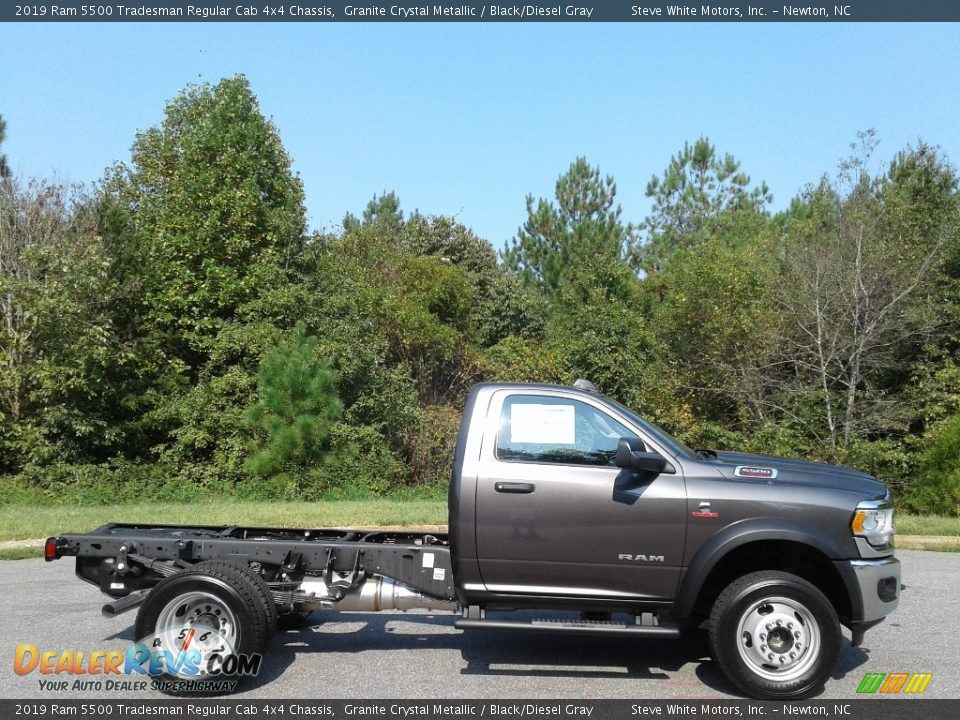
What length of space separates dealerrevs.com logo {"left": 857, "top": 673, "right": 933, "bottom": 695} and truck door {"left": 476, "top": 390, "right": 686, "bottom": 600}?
1.60m

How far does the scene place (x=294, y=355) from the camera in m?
A: 22.1

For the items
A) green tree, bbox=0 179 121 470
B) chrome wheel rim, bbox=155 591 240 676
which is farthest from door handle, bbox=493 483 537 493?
green tree, bbox=0 179 121 470

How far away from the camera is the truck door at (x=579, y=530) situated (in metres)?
6.40

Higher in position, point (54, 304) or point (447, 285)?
point (447, 285)

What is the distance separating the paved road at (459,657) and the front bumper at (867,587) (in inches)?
23.2

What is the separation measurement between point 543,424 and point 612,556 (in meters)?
1.04

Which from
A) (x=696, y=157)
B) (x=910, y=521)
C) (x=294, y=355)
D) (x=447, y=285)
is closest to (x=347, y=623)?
(x=910, y=521)

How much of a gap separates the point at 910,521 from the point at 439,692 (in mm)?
11889

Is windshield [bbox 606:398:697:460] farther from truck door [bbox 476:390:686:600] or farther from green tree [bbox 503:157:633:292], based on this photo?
green tree [bbox 503:157:633:292]

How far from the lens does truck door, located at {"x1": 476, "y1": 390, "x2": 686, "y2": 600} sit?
6.40m
